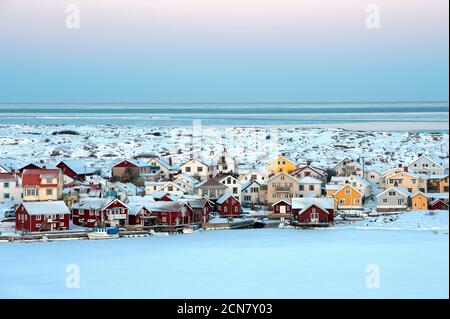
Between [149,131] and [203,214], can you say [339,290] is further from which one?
[149,131]

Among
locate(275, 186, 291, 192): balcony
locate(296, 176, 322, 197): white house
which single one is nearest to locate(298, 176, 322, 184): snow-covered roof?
locate(296, 176, 322, 197): white house

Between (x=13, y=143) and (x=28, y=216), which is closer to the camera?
(x=28, y=216)

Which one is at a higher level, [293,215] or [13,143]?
[13,143]

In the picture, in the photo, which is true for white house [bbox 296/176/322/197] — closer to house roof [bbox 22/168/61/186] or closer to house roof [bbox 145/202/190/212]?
house roof [bbox 145/202/190/212]

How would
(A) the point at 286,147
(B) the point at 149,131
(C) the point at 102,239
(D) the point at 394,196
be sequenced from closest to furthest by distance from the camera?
1. (C) the point at 102,239
2. (D) the point at 394,196
3. (A) the point at 286,147
4. (B) the point at 149,131

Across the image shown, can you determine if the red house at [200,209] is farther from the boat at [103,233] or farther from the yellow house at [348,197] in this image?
the yellow house at [348,197]
